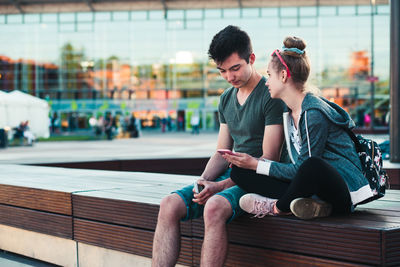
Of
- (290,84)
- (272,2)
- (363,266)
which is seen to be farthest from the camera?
(272,2)

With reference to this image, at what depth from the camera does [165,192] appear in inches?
183

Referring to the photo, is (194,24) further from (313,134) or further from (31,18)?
(313,134)

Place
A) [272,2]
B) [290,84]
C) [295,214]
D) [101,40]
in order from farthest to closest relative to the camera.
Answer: [101,40]
[272,2]
[290,84]
[295,214]

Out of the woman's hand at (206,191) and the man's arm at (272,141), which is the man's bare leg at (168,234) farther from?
the man's arm at (272,141)

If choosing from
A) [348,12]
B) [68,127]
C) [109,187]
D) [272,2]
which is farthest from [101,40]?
[109,187]

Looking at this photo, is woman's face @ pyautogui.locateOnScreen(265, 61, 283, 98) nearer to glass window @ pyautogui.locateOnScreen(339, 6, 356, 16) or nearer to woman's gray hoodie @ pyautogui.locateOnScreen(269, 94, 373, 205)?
woman's gray hoodie @ pyautogui.locateOnScreen(269, 94, 373, 205)

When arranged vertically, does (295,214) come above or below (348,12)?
below

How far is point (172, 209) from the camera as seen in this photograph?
3.43 m

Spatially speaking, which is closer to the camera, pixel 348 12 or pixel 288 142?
pixel 288 142

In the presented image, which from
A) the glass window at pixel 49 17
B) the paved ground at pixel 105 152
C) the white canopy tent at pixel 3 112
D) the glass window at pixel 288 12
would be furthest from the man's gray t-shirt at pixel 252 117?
the glass window at pixel 49 17

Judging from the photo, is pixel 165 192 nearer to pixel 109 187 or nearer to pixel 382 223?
pixel 109 187

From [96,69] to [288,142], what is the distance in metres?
48.8

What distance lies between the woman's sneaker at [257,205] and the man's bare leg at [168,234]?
0.46m

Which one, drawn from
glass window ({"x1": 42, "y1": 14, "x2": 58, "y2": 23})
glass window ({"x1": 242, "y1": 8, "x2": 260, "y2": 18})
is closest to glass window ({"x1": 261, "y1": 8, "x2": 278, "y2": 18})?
glass window ({"x1": 242, "y1": 8, "x2": 260, "y2": 18})
